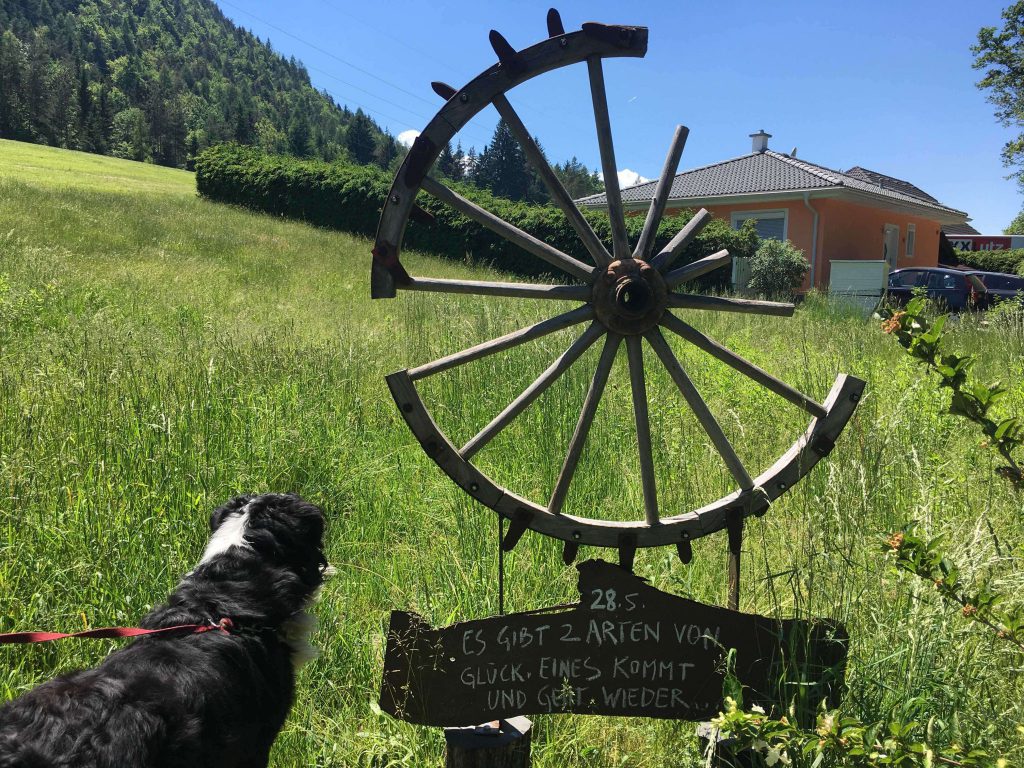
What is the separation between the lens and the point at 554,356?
193 inches

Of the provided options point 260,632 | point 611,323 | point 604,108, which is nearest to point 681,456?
point 611,323

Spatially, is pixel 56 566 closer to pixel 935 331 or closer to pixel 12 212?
pixel 935 331

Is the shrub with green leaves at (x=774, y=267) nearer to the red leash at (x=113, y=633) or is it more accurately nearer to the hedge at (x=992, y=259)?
the red leash at (x=113, y=633)

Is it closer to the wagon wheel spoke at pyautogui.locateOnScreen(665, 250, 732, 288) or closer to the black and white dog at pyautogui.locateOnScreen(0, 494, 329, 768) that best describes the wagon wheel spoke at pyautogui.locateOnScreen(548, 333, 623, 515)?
the wagon wheel spoke at pyautogui.locateOnScreen(665, 250, 732, 288)

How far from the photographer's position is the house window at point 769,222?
21438mm

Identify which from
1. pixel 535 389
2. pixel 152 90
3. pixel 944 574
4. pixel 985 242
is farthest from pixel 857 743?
pixel 152 90

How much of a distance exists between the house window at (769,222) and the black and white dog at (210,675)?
21577 millimetres

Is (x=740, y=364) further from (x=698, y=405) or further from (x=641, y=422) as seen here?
(x=641, y=422)

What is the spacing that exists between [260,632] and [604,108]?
190 centimetres

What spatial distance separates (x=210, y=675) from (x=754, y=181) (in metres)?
23.8

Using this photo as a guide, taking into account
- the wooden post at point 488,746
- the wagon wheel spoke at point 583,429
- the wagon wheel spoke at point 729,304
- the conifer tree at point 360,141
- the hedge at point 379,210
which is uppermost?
the conifer tree at point 360,141

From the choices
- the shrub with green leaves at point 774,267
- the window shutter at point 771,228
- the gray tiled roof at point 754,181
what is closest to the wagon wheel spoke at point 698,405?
the shrub with green leaves at point 774,267

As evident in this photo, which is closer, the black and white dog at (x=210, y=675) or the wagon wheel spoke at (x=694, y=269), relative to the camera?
the black and white dog at (x=210, y=675)

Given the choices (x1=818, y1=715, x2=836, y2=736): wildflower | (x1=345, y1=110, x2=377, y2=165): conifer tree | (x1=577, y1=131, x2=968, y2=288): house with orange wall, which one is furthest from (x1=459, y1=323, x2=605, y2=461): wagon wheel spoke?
(x1=345, y1=110, x2=377, y2=165): conifer tree
